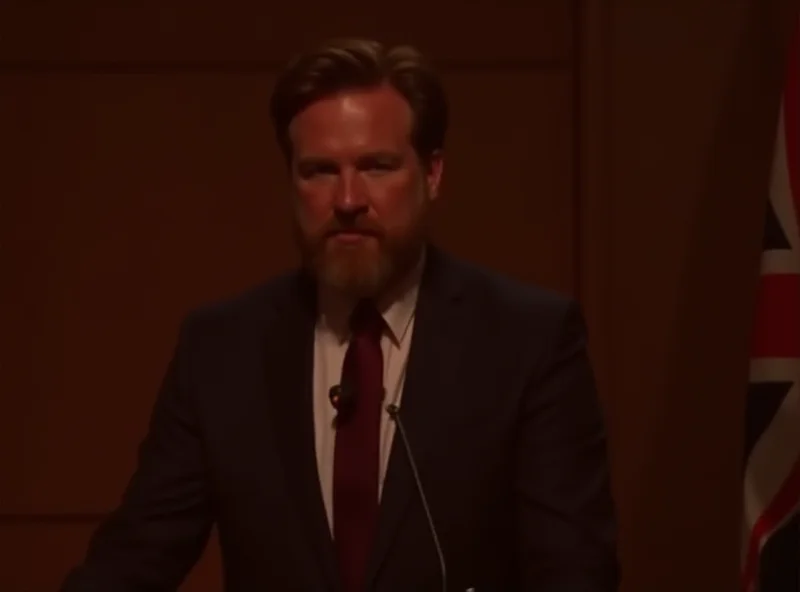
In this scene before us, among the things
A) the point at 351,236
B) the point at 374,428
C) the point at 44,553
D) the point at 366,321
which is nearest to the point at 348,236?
the point at 351,236

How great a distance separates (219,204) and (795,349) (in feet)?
3.67

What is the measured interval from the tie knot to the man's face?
4 centimetres

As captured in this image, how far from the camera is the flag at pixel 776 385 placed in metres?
1.83

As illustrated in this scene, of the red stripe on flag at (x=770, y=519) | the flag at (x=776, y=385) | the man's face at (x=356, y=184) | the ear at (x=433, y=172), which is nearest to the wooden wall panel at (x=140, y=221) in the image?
the flag at (x=776, y=385)

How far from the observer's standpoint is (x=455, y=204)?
244 cm

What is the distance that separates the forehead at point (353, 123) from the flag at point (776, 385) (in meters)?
0.66

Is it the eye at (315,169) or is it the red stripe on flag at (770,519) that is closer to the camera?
the eye at (315,169)

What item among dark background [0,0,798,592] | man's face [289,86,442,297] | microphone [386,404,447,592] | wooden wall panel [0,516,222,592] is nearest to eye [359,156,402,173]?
man's face [289,86,442,297]

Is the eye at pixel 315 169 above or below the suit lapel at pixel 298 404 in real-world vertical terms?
above

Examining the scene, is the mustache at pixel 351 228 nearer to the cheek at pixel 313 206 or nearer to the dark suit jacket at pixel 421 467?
the cheek at pixel 313 206

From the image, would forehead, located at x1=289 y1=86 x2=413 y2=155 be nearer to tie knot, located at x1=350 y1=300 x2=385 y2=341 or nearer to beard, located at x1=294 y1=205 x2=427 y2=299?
beard, located at x1=294 y1=205 x2=427 y2=299

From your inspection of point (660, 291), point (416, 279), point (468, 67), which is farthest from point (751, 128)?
point (416, 279)

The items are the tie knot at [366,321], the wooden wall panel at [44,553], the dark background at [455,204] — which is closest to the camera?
the tie knot at [366,321]

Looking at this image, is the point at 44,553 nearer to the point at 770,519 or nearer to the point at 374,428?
the point at 374,428
